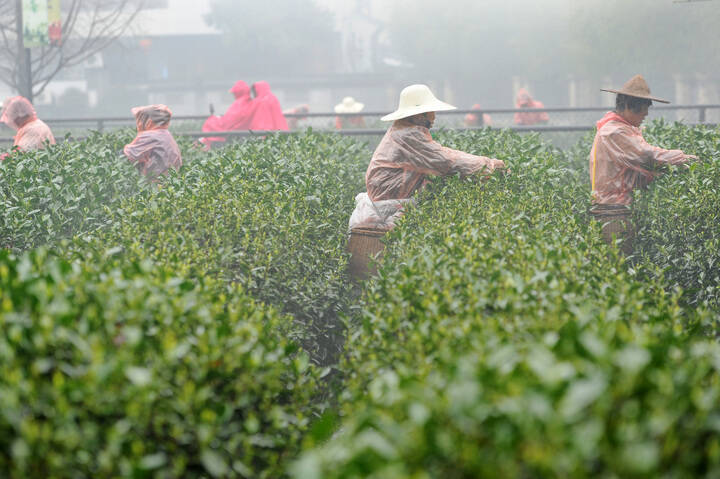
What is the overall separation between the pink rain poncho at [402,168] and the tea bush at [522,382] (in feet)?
8.22

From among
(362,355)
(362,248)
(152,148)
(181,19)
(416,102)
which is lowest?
(362,355)

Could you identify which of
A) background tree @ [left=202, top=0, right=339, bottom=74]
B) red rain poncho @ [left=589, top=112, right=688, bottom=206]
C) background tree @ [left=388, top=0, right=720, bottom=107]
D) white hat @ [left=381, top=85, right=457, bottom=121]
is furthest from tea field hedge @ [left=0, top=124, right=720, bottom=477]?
background tree @ [left=202, top=0, right=339, bottom=74]

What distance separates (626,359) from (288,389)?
5.12 ft

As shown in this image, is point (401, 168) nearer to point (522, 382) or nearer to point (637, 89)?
point (637, 89)

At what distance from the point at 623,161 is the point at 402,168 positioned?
6.22ft

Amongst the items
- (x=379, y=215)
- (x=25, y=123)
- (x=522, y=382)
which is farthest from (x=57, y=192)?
(x=522, y=382)

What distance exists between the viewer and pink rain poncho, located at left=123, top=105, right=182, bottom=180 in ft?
28.7

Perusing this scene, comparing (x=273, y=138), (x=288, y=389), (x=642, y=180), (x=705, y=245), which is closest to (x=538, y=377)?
(x=288, y=389)

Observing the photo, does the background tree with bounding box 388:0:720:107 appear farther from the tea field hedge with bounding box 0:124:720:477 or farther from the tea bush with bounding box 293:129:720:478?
the tea bush with bounding box 293:129:720:478

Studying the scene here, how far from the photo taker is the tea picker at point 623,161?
654 centimetres

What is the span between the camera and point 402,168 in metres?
6.41

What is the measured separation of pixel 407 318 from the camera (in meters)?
3.42

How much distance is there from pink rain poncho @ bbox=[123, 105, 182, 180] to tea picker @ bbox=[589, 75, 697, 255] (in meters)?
4.58

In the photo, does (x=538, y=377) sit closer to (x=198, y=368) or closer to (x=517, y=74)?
(x=198, y=368)
